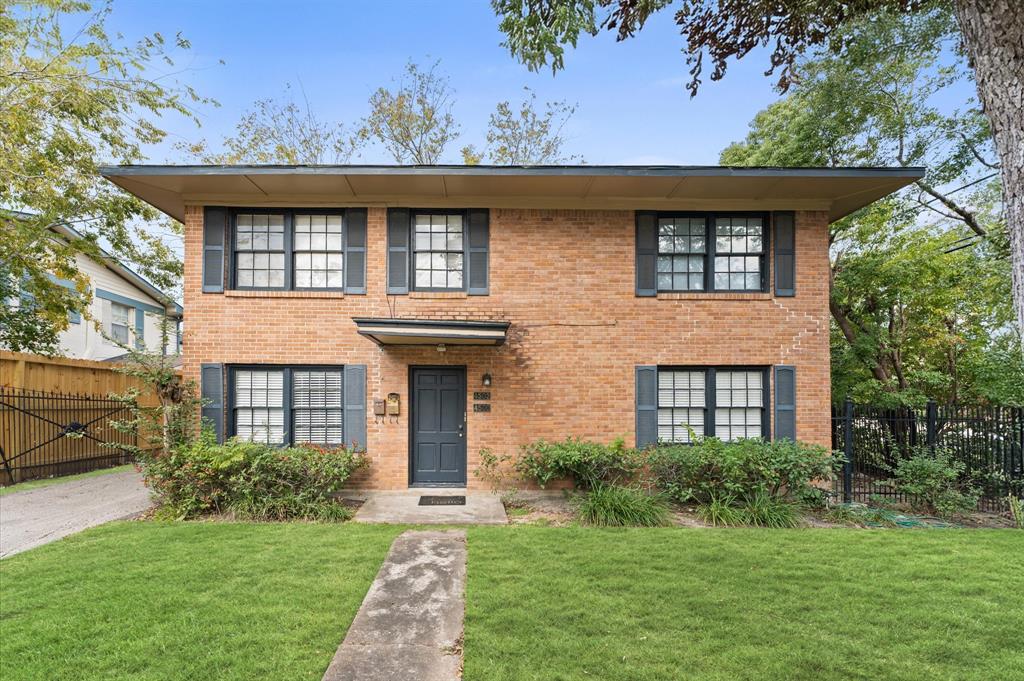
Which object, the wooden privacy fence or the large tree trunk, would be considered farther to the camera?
the wooden privacy fence

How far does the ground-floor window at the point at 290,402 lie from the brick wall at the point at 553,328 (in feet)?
1.04

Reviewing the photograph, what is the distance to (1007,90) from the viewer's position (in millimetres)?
3326

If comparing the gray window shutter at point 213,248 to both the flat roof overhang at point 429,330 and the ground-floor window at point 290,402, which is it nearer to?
the ground-floor window at point 290,402

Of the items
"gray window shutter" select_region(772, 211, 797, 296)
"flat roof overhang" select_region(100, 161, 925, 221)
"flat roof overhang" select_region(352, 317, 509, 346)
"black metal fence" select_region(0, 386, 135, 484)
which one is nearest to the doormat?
"flat roof overhang" select_region(352, 317, 509, 346)

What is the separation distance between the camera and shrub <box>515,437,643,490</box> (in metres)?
7.35

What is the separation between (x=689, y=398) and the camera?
8375 mm

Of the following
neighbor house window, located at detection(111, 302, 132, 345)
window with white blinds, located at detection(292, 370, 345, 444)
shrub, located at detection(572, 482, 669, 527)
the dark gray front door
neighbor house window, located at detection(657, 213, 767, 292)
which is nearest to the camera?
shrub, located at detection(572, 482, 669, 527)

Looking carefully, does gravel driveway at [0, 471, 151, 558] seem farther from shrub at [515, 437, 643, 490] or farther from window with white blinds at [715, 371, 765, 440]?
window with white blinds at [715, 371, 765, 440]

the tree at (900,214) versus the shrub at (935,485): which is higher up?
the tree at (900,214)

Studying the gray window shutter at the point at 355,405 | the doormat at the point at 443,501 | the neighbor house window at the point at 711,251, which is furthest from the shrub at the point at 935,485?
the gray window shutter at the point at 355,405

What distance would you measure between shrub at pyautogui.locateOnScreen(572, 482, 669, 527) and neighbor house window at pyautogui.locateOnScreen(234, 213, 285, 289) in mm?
6128

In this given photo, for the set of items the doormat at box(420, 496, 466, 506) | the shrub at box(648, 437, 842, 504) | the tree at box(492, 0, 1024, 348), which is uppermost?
the tree at box(492, 0, 1024, 348)

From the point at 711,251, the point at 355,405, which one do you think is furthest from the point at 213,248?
the point at 711,251

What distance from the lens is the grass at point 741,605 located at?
3.21m
